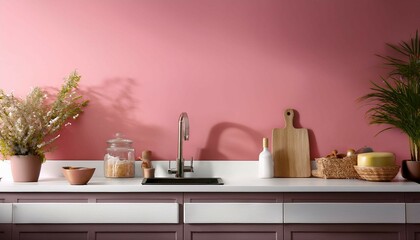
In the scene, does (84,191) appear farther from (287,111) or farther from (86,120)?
(287,111)

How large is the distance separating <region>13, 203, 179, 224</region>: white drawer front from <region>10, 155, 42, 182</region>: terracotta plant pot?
332mm

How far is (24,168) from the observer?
356cm

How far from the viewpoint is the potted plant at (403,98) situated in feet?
12.3

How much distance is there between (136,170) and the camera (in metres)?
3.98

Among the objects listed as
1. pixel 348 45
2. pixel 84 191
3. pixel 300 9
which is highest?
pixel 300 9

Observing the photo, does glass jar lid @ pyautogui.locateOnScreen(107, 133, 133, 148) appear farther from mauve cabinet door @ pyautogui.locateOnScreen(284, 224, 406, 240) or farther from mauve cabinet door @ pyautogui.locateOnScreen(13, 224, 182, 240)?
mauve cabinet door @ pyautogui.locateOnScreen(284, 224, 406, 240)

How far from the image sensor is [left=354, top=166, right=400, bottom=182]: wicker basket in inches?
139

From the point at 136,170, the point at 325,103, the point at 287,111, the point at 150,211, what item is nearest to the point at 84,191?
the point at 150,211

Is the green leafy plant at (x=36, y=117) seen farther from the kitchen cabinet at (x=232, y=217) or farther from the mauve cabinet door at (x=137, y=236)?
the kitchen cabinet at (x=232, y=217)

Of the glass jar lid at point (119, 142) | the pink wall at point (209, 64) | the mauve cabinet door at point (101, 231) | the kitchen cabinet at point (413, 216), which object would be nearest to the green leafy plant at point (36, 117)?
the pink wall at point (209, 64)

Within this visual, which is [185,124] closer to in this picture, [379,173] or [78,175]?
[78,175]

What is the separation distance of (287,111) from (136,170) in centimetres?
119

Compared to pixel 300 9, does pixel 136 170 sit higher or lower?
lower

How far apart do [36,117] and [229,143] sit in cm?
138
